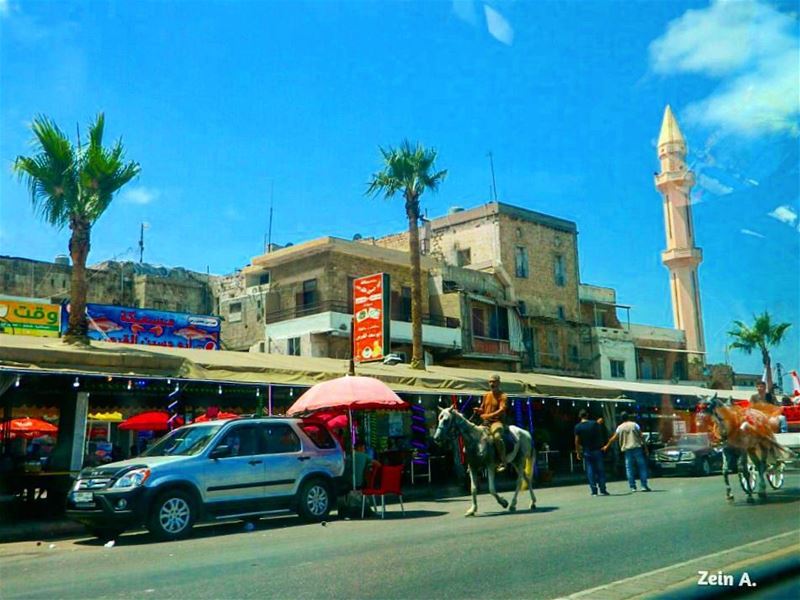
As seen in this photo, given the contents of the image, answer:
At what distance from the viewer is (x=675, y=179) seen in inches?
494

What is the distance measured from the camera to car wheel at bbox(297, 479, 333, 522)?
13820mm

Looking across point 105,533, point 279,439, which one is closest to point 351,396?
point 279,439

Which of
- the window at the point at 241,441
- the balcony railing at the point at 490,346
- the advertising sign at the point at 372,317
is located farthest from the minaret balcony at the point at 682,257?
the balcony railing at the point at 490,346

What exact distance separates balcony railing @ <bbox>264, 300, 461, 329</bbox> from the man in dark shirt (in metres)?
23.1

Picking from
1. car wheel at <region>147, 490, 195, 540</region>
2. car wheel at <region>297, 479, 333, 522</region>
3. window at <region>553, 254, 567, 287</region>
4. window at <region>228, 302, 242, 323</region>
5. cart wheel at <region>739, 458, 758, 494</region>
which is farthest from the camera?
window at <region>553, 254, 567, 287</region>

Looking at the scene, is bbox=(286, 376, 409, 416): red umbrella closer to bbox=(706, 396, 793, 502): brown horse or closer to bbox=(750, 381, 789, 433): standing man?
bbox=(706, 396, 793, 502): brown horse

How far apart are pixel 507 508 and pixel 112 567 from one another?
24.3 ft

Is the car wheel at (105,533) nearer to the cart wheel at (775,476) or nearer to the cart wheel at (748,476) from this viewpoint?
the cart wheel at (748,476)

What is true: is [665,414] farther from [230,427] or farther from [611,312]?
[611,312]

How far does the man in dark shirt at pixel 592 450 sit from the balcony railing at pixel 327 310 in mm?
23068

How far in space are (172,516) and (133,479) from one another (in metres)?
0.80

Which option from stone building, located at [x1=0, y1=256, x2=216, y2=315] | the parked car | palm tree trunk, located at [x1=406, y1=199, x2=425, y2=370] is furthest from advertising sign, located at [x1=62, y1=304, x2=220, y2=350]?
the parked car

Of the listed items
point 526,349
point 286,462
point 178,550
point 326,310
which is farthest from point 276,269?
point 178,550

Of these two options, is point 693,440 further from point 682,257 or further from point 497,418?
point 497,418
